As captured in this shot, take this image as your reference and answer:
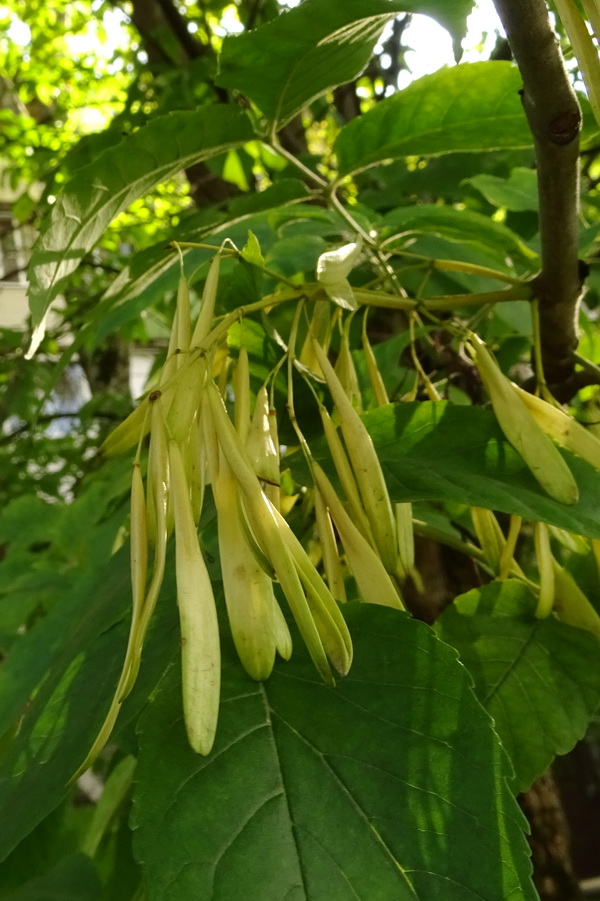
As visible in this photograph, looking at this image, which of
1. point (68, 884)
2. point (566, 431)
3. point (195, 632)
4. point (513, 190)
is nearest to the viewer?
point (195, 632)

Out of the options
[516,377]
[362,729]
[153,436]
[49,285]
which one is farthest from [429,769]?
[516,377]

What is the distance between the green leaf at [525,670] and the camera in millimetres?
332

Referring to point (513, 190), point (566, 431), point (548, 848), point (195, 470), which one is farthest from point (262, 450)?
point (548, 848)

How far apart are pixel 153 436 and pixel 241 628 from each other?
0.24 feet

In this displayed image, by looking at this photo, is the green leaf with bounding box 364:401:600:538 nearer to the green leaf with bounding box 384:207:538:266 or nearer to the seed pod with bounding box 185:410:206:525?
the seed pod with bounding box 185:410:206:525

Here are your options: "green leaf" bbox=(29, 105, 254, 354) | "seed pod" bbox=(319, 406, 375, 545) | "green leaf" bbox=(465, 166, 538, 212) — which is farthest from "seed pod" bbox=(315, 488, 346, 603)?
"green leaf" bbox=(465, 166, 538, 212)

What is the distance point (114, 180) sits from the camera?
0.39 metres

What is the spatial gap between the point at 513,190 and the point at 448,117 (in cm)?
23

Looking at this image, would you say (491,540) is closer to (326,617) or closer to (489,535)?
(489,535)

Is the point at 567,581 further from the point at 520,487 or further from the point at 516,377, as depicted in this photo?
the point at 516,377

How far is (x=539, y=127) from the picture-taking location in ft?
1.07

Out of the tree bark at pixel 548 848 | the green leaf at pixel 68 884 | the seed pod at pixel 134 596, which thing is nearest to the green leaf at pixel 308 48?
the seed pod at pixel 134 596

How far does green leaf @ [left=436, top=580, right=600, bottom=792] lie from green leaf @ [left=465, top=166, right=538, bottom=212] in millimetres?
405

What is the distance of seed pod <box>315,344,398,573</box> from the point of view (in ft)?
0.92
